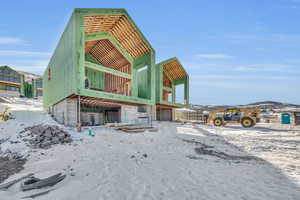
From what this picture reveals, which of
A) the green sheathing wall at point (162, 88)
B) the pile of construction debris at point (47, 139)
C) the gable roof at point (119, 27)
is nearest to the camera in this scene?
the pile of construction debris at point (47, 139)

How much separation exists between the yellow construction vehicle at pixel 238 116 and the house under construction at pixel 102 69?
5901mm

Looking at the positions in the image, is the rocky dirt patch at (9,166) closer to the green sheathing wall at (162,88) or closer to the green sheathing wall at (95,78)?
the green sheathing wall at (95,78)

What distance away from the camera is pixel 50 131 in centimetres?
845

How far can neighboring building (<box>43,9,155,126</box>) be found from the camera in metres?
11.5

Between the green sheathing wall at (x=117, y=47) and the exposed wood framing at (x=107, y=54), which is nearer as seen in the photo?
the green sheathing wall at (x=117, y=47)

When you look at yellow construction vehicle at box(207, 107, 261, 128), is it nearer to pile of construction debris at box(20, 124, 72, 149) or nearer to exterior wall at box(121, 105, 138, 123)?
exterior wall at box(121, 105, 138, 123)

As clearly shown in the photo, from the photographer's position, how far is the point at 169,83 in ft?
83.7

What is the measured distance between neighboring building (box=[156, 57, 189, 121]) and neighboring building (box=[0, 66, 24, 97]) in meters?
35.7

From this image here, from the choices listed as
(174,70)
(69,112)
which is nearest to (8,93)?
(69,112)

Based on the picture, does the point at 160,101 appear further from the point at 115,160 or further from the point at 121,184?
the point at 121,184

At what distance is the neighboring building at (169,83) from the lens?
21.3 meters

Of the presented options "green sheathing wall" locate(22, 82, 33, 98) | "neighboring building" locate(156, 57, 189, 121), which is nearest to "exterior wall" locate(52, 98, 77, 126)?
"neighboring building" locate(156, 57, 189, 121)

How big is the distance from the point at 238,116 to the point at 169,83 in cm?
1162

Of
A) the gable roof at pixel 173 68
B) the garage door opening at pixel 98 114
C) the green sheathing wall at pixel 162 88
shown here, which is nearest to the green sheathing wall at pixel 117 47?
the garage door opening at pixel 98 114
